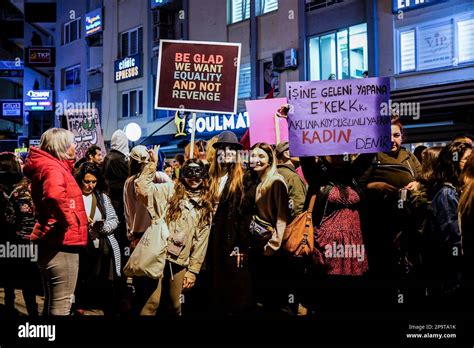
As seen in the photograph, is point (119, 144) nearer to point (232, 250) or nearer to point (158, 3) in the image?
point (232, 250)

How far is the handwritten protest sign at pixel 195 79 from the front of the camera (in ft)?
29.2

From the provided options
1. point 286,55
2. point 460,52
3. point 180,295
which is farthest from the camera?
point 286,55

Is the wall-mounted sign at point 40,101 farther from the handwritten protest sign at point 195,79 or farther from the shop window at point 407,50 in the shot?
the handwritten protest sign at point 195,79

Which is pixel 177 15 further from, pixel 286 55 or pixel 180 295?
pixel 180 295

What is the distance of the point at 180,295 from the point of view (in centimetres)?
617

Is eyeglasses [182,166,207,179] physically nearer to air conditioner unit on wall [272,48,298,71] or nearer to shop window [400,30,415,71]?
shop window [400,30,415,71]

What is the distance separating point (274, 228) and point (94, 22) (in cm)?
2775

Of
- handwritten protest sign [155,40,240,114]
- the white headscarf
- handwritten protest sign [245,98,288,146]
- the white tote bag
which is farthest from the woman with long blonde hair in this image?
the white headscarf

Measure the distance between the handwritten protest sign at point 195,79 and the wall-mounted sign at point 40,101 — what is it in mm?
31624

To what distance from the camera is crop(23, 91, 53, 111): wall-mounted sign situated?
3906 centimetres

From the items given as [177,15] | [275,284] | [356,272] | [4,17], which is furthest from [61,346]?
[4,17]

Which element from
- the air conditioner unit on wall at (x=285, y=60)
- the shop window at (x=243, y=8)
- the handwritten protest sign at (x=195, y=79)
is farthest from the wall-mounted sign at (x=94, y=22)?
the handwritten protest sign at (x=195, y=79)

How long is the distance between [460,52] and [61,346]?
42.9ft

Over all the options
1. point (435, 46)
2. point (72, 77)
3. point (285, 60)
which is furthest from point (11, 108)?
point (435, 46)
